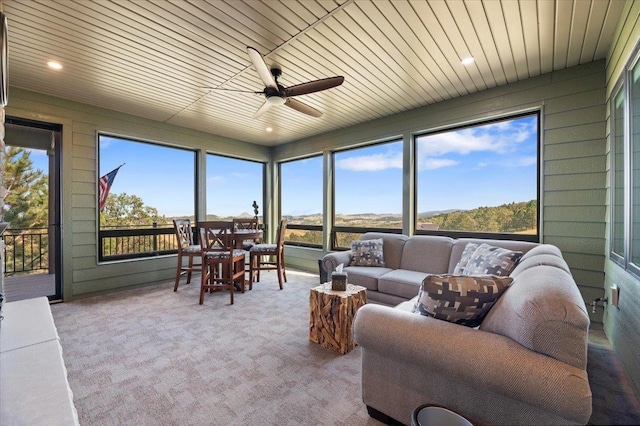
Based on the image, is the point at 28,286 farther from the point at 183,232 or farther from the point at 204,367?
the point at 204,367

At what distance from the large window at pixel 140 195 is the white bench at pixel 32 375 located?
285cm

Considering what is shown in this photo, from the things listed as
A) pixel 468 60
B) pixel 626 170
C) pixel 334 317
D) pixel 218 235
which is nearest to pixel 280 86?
pixel 468 60

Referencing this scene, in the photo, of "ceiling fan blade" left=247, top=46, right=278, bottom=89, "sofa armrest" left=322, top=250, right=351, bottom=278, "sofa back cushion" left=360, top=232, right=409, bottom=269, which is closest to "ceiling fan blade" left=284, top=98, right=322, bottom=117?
"ceiling fan blade" left=247, top=46, right=278, bottom=89

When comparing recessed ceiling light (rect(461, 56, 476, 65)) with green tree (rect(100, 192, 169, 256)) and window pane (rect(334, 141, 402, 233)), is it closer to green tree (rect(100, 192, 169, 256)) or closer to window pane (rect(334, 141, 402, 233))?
window pane (rect(334, 141, 402, 233))

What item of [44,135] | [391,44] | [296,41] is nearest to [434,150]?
[391,44]

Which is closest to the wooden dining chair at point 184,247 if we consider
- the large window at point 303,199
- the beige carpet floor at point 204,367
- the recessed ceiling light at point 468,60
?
the beige carpet floor at point 204,367

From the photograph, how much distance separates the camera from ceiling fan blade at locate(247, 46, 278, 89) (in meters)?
2.23

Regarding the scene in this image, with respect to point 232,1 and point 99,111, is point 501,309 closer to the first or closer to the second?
point 232,1

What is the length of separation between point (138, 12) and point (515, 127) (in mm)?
4105

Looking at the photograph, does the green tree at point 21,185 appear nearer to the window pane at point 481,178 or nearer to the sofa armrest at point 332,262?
the sofa armrest at point 332,262

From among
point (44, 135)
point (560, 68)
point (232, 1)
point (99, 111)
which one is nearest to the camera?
point (232, 1)

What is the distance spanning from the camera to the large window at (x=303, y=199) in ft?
18.7

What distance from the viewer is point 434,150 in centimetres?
414

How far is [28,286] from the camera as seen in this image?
14.6ft
